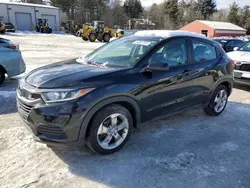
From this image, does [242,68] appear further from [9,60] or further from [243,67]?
[9,60]

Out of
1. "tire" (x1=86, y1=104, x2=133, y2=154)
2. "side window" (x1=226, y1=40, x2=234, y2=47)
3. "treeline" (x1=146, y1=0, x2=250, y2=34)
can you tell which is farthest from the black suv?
"treeline" (x1=146, y1=0, x2=250, y2=34)

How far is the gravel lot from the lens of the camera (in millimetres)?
2623

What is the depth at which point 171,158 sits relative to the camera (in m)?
3.12

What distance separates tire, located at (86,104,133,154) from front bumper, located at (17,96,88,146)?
Result: 0.64 feet

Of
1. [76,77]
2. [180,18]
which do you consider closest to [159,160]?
[76,77]

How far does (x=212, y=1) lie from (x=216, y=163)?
63.6 metres

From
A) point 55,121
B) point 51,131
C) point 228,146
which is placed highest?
point 55,121

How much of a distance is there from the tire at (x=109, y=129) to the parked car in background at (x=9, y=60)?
424 cm

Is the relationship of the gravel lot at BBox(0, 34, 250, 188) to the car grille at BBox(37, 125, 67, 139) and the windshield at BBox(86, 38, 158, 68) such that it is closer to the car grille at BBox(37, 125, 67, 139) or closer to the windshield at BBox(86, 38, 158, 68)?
the car grille at BBox(37, 125, 67, 139)

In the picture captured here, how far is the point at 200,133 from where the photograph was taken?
12.8 feet

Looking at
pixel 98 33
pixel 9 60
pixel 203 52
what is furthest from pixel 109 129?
pixel 98 33

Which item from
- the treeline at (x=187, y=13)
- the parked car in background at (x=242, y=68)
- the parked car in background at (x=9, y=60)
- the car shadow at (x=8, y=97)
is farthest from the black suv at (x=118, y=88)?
the treeline at (x=187, y=13)

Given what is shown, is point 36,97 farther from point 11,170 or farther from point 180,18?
point 180,18

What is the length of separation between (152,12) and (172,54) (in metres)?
60.8
